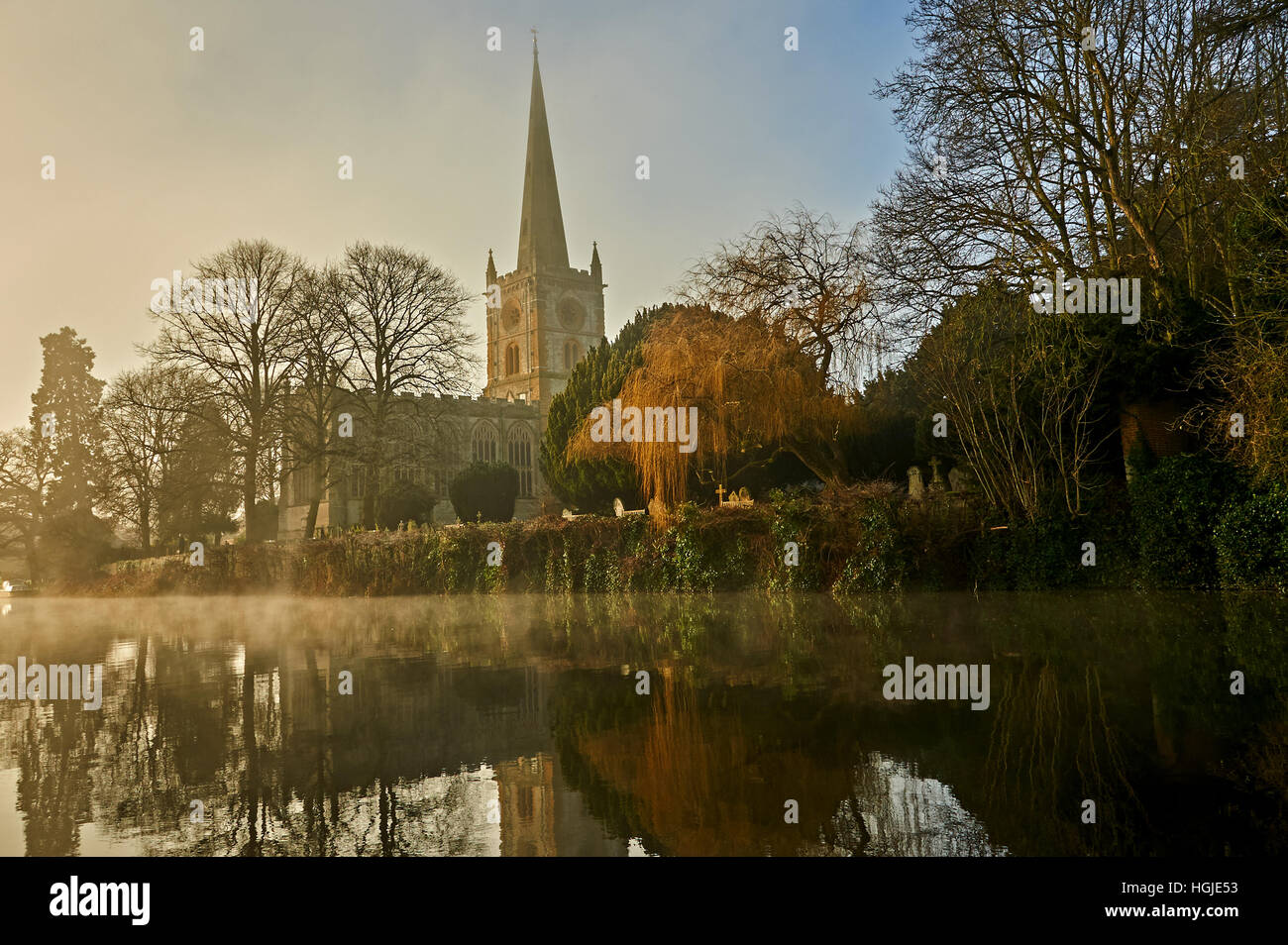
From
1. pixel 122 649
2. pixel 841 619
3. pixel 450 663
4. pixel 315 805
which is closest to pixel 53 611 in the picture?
pixel 122 649

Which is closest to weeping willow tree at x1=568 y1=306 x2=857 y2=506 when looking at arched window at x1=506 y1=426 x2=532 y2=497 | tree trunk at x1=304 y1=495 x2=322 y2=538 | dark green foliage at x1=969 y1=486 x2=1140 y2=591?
dark green foliage at x1=969 y1=486 x2=1140 y2=591

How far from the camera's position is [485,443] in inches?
2594

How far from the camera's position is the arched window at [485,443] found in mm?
65438

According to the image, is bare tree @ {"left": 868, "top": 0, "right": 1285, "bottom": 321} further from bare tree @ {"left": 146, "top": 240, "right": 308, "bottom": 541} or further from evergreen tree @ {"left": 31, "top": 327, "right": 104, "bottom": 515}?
evergreen tree @ {"left": 31, "top": 327, "right": 104, "bottom": 515}

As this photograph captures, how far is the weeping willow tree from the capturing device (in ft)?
64.1

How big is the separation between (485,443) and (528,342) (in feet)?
68.3

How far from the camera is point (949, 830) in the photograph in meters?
4.70

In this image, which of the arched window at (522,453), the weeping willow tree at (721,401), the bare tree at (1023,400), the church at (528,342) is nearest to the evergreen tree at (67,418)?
the church at (528,342)

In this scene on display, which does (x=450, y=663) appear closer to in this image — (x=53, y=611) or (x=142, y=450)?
(x=53, y=611)

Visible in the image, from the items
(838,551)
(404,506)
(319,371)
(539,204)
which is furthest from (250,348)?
(539,204)

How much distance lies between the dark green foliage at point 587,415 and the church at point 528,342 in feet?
66.8

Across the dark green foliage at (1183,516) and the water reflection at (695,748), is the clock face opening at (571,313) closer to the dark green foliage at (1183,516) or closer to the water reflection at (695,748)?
the dark green foliage at (1183,516)

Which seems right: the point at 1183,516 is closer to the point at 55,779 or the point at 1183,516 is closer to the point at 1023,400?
the point at 1023,400

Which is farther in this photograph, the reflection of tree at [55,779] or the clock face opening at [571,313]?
the clock face opening at [571,313]
